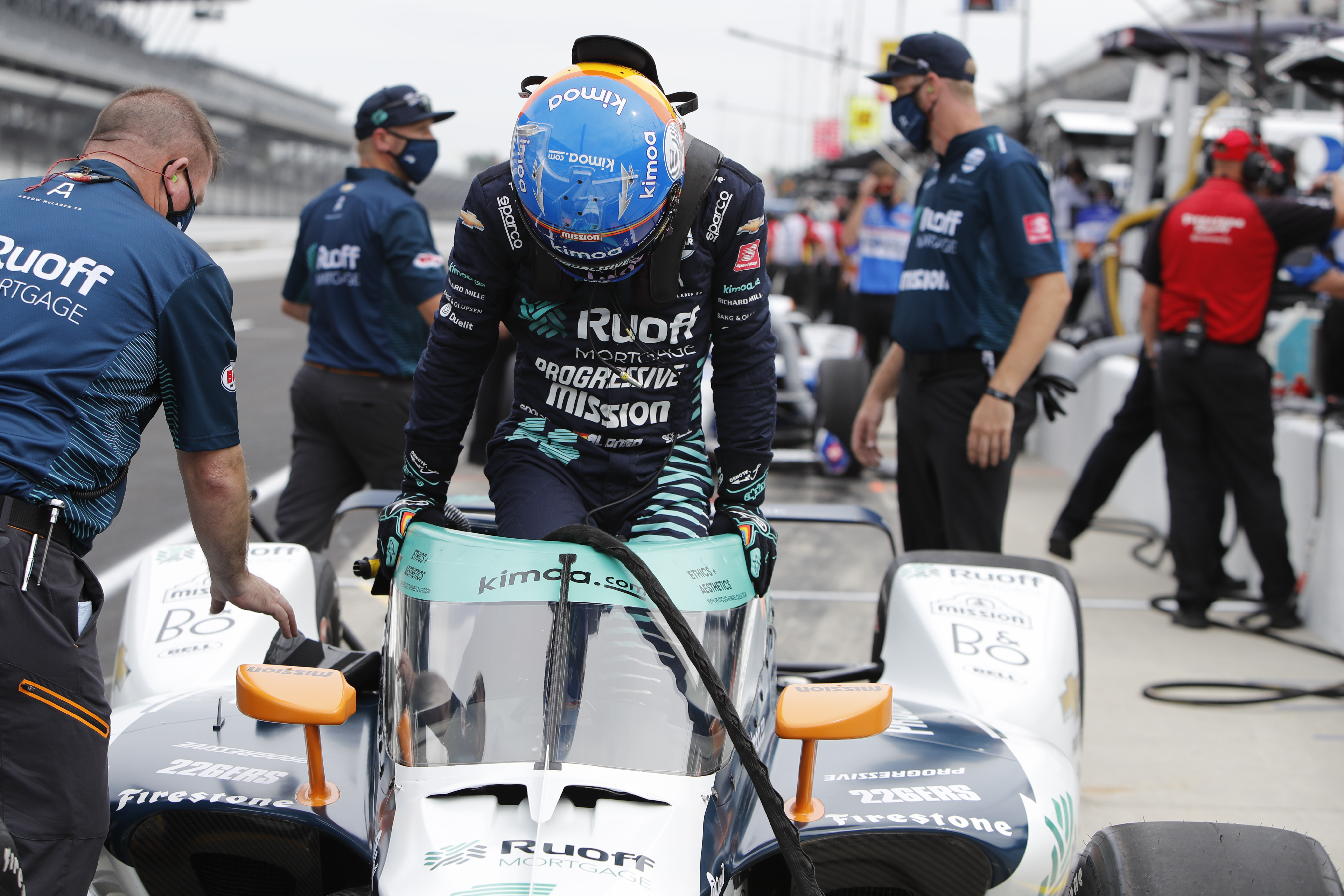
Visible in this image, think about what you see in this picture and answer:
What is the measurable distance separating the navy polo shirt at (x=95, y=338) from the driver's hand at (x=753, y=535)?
3.48 ft

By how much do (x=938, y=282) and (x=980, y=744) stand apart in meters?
1.86

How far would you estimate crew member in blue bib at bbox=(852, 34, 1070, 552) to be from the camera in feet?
13.1

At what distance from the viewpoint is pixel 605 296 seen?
2750 mm

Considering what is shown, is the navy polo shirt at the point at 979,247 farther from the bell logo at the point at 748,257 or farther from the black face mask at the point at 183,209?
the black face mask at the point at 183,209

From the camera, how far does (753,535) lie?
8.19 feet

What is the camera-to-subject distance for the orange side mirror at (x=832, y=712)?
6.81 feet

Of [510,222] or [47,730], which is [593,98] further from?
[47,730]

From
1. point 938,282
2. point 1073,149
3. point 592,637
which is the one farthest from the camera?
point 1073,149

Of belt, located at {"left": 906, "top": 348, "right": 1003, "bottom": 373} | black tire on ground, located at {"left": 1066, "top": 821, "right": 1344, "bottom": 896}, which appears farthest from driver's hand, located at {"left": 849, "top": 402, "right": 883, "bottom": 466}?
black tire on ground, located at {"left": 1066, "top": 821, "right": 1344, "bottom": 896}

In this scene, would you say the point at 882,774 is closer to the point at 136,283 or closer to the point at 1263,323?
the point at 136,283

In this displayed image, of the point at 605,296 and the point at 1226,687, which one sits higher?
the point at 605,296

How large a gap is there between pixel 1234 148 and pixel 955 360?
7.90 feet

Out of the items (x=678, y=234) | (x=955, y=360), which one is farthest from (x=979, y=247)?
(x=678, y=234)

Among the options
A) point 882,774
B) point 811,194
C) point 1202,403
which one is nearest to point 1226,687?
point 1202,403
